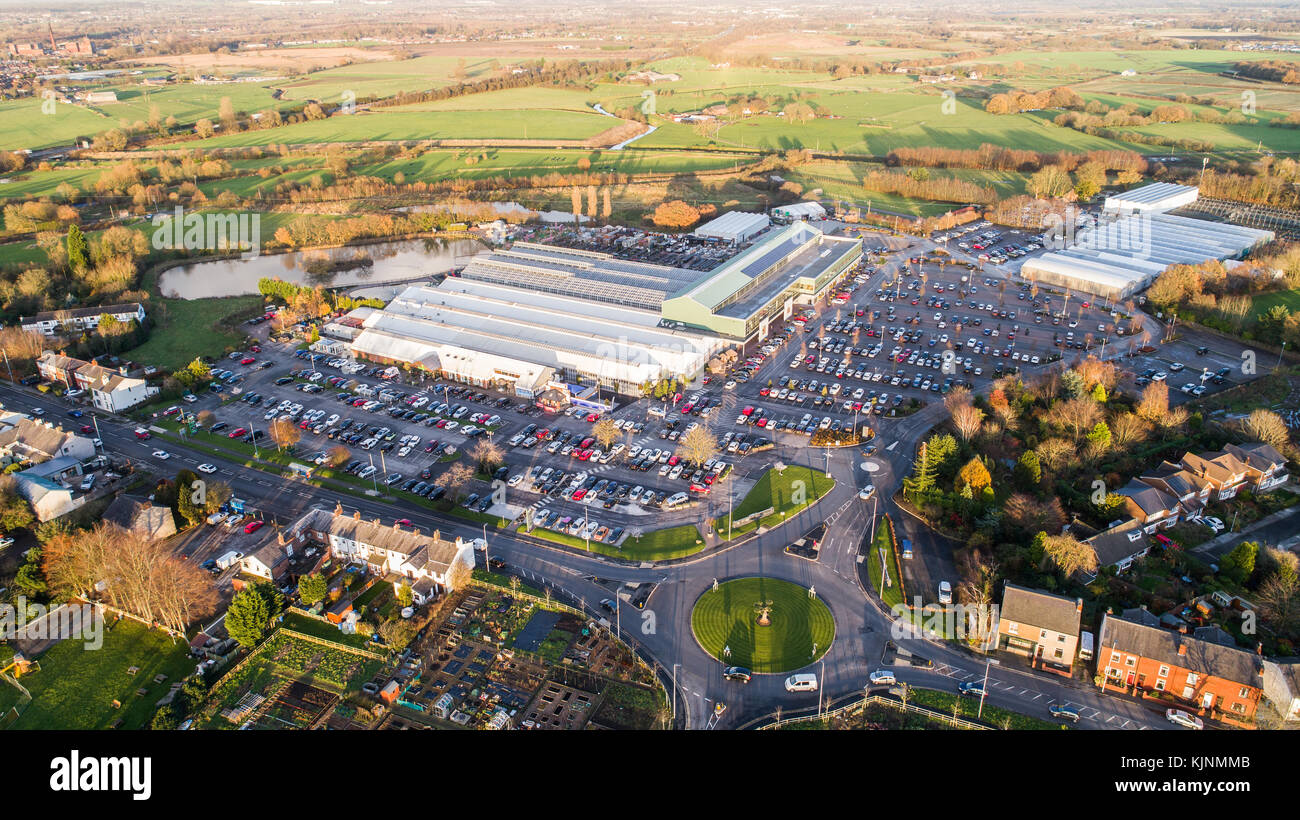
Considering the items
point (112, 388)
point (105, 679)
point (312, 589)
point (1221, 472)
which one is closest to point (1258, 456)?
point (1221, 472)

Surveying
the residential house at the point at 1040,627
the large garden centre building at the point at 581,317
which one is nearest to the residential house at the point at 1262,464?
the residential house at the point at 1040,627

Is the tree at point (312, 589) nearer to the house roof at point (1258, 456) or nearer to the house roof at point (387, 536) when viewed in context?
the house roof at point (387, 536)

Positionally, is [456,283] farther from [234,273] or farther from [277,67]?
[277,67]

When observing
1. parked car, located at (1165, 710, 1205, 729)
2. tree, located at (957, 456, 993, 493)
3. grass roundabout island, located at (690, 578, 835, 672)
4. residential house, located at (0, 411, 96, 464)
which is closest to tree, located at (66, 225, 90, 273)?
residential house, located at (0, 411, 96, 464)

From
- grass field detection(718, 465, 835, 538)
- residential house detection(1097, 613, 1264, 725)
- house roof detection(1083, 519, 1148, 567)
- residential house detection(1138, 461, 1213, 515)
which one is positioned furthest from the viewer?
grass field detection(718, 465, 835, 538)

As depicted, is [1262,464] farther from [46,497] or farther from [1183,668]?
[46,497]

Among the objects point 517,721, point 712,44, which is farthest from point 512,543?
point 712,44

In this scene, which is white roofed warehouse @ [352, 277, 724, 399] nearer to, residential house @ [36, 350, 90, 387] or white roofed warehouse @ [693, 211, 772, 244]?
residential house @ [36, 350, 90, 387]

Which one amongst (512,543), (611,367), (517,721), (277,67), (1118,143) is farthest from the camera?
(277,67)
